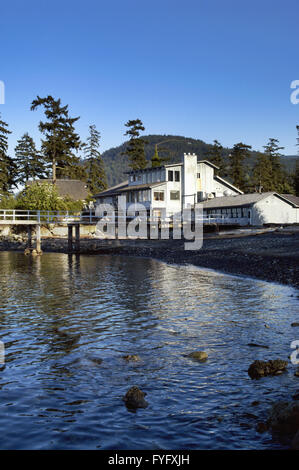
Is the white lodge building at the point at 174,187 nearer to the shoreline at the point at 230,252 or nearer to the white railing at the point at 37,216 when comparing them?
the white railing at the point at 37,216

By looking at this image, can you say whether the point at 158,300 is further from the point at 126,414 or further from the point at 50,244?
the point at 50,244

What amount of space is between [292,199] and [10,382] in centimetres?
5932

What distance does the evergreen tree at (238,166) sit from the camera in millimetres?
101750

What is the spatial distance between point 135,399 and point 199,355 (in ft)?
9.26

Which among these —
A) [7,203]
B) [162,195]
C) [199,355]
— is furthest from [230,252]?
[7,203]

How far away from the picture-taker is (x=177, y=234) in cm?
5184

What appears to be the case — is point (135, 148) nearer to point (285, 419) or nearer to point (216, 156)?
point (216, 156)

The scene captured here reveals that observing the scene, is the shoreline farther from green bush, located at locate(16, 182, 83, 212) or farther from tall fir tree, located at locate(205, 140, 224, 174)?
tall fir tree, located at locate(205, 140, 224, 174)

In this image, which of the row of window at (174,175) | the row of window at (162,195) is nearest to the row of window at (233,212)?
→ the row of window at (162,195)

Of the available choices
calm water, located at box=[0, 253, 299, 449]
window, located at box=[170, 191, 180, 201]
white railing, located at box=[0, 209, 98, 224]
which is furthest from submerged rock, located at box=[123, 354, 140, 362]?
window, located at box=[170, 191, 180, 201]

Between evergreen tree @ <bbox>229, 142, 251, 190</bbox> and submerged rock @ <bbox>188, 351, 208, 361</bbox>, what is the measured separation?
94412 millimetres

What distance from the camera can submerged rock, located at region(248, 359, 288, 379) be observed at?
348 inches

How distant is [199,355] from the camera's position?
10.1 metres

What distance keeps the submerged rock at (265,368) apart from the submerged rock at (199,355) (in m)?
1.33
